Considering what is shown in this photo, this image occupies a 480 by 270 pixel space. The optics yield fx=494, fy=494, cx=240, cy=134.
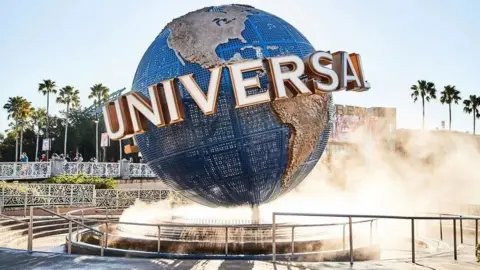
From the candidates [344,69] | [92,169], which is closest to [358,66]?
[344,69]

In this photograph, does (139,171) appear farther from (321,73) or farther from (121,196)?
(321,73)

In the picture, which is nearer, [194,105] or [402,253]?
[194,105]

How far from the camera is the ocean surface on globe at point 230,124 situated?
34.2 feet

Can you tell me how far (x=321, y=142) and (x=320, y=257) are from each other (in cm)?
287

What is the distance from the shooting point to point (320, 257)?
10375mm

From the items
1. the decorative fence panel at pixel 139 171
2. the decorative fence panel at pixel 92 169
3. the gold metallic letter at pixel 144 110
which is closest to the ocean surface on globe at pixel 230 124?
the gold metallic letter at pixel 144 110

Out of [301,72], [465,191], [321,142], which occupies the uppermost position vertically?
[301,72]

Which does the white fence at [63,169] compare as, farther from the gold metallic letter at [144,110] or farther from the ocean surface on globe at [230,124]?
the gold metallic letter at [144,110]

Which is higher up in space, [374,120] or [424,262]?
[374,120]

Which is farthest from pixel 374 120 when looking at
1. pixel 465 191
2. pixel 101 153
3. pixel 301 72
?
pixel 301 72

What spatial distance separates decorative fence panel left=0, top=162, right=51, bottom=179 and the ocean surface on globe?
81.2ft

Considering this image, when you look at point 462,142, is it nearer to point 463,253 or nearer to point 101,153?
point 101,153

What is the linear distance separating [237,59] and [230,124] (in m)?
1.45

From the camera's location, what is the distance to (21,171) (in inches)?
1316
